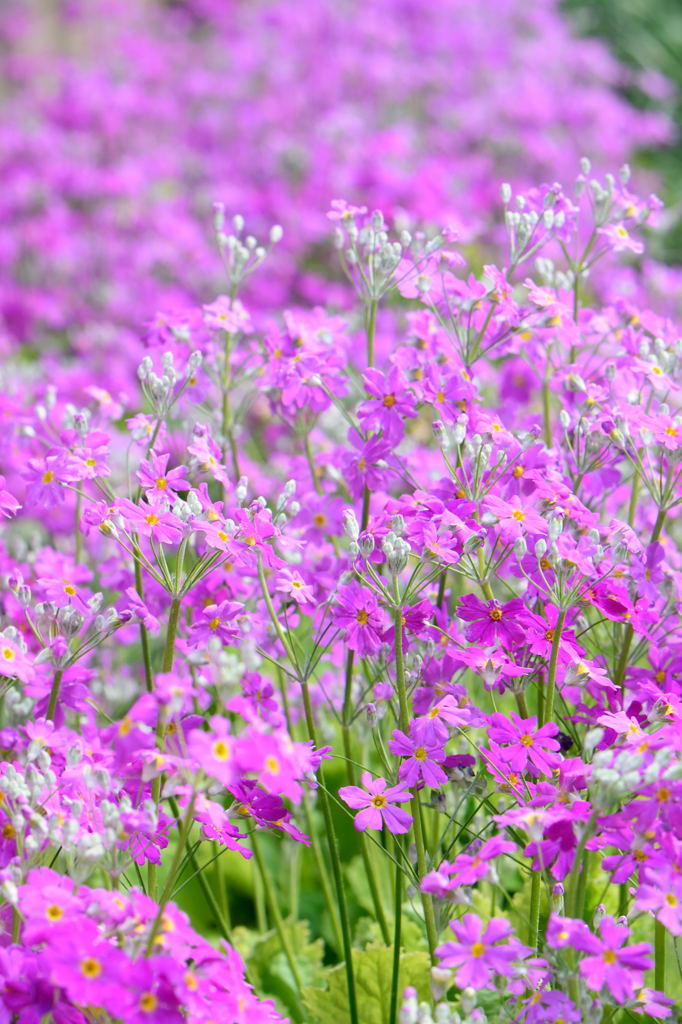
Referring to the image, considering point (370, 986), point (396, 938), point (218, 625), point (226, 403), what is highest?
point (226, 403)

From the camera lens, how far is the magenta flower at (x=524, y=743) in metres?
1.81

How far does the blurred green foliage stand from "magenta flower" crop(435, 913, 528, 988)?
22.3ft

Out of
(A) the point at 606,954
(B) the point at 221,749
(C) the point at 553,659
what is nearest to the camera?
(B) the point at 221,749

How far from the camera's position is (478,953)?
5.15ft

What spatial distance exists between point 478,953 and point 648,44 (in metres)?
9.86

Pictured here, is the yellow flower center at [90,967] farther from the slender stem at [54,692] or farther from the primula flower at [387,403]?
the primula flower at [387,403]

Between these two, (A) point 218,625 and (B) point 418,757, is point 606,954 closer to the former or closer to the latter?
(B) point 418,757

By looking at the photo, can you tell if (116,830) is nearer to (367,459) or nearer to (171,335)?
(367,459)

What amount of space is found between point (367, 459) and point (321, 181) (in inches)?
197

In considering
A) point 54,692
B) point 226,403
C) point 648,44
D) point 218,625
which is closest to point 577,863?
point 218,625

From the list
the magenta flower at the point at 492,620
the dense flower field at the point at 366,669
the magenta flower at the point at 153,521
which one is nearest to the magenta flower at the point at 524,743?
the dense flower field at the point at 366,669

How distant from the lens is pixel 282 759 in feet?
4.66

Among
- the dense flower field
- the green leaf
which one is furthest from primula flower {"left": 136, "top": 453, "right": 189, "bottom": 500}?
the green leaf

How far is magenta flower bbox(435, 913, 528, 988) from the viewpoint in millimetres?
1544
